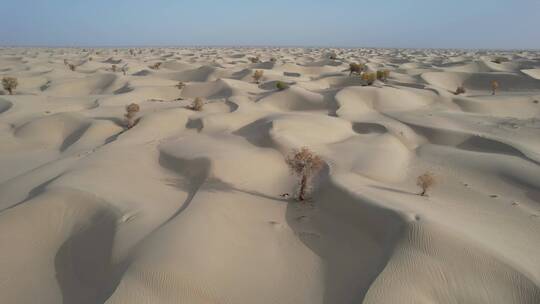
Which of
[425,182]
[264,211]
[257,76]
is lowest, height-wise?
[257,76]

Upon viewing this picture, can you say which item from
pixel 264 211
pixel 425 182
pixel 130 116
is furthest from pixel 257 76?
pixel 264 211

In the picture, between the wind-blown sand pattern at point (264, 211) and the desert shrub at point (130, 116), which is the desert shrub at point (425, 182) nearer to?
the wind-blown sand pattern at point (264, 211)

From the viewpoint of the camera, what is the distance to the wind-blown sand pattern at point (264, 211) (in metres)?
5.93

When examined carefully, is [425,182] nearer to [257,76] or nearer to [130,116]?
[130,116]

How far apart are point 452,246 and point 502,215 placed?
2.71 meters

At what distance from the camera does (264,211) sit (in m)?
8.48

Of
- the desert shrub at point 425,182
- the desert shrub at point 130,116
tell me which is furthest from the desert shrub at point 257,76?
the desert shrub at point 425,182

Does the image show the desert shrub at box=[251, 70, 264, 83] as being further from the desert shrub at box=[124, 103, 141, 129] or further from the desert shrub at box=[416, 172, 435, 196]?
the desert shrub at box=[416, 172, 435, 196]

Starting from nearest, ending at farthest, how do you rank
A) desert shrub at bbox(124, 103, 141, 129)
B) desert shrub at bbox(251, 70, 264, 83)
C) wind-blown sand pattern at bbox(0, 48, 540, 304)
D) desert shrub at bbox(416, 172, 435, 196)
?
1. wind-blown sand pattern at bbox(0, 48, 540, 304)
2. desert shrub at bbox(416, 172, 435, 196)
3. desert shrub at bbox(124, 103, 141, 129)
4. desert shrub at bbox(251, 70, 264, 83)

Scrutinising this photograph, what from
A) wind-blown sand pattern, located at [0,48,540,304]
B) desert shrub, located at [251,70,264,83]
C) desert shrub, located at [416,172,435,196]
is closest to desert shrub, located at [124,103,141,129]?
wind-blown sand pattern, located at [0,48,540,304]

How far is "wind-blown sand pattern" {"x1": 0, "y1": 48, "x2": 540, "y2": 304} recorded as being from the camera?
19.5 feet

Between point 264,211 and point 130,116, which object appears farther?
point 130,116

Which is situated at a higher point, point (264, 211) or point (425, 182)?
point (425, 182)

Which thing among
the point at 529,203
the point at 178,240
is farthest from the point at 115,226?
the point at 529,203
